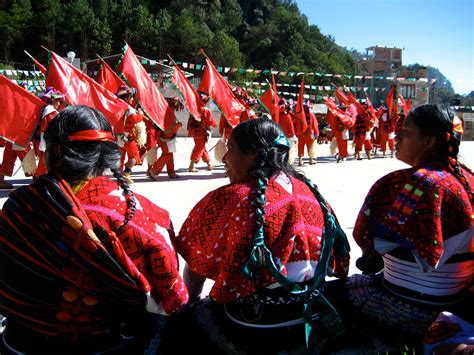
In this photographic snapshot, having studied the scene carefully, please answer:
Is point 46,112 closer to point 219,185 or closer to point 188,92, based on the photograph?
point 219,185

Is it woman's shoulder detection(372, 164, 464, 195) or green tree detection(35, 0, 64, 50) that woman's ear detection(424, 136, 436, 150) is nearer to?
woman's shoulder detection(372, 164, 464, 195)

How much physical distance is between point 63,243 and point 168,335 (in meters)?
0.74

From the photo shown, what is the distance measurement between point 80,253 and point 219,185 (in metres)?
7.14

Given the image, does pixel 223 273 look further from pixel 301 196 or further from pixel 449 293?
pixel 449 293

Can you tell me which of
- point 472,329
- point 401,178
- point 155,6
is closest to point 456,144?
point 401,178

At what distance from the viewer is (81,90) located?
760 cm

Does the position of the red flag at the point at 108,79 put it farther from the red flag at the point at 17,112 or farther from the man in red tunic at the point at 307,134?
the man in red tunic at the point at 307,134

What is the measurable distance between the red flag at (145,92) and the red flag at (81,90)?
74cm

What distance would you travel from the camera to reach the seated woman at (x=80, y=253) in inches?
71.6

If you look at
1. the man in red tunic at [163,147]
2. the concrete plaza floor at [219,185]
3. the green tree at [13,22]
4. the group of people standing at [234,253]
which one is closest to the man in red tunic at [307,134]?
the concrete plaza floor at [219,185]

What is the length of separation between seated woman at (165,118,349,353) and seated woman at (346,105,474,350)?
0.23 meters

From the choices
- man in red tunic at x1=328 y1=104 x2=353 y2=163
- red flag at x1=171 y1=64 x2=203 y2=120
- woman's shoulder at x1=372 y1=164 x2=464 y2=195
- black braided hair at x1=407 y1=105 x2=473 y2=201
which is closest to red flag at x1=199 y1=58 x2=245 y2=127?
red flag at x1=171 y1=64 x2=203 y2=120

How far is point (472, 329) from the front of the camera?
2.10m

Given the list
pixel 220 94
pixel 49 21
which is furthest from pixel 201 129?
pixel 49 21
